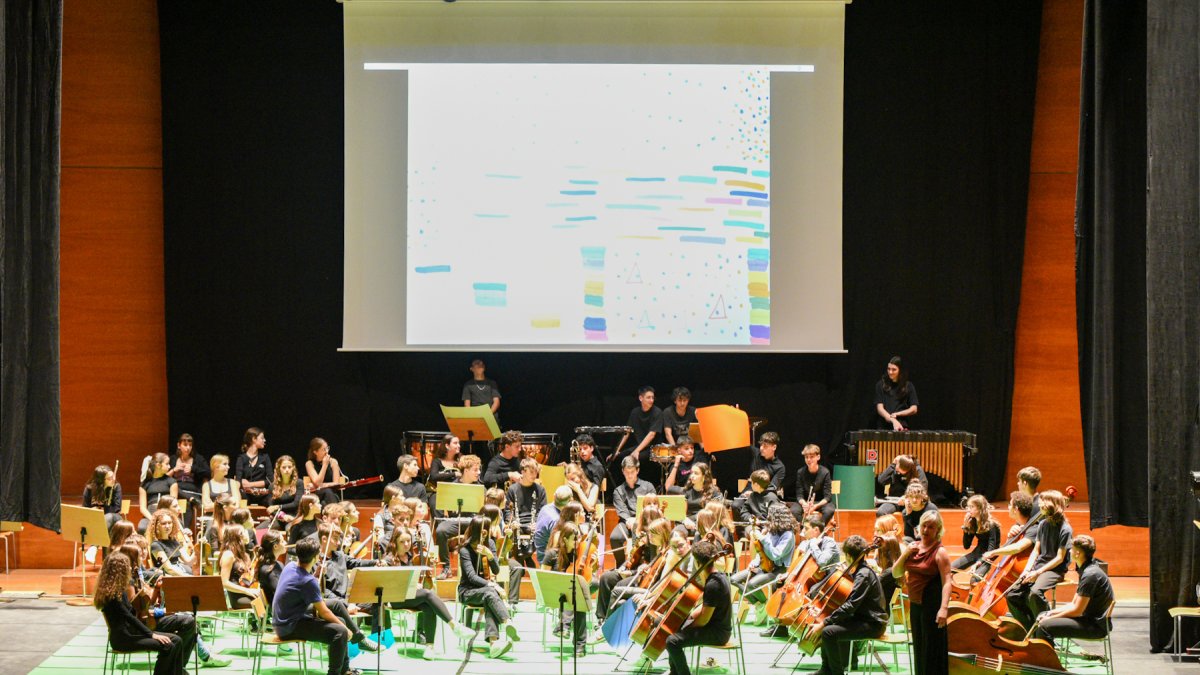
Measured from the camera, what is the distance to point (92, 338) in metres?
14.5

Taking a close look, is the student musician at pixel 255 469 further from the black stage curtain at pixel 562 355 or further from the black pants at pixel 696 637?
the black pants at pixel 696 637

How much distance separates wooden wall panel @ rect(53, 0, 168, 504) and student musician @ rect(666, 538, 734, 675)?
8056mm

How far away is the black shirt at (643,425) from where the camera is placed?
13.5 m

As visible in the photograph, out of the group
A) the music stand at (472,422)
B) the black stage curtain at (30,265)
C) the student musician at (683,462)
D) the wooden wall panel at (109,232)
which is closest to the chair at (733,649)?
the student musician at (683,462)

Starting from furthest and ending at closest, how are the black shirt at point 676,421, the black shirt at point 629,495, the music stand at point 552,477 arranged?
the black shirt at point 676,421 < the black shirt at point 629,495 < the music stand at point 552,477

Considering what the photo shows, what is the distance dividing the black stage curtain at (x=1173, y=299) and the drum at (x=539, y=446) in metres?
5.58

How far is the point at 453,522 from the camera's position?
11.0 metres

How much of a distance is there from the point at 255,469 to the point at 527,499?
2784 mm

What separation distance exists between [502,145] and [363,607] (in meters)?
5.64

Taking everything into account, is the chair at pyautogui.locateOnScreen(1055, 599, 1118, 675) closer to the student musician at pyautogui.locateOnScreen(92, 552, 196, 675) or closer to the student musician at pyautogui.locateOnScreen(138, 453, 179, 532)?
the student musician at pyautogui.locateOnScreen(92, 552, 196, 675)

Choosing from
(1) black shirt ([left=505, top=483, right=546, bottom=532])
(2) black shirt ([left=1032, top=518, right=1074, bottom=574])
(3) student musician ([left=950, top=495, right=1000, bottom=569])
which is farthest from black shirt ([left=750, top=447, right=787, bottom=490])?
(2) black shirt ([left=1032, top=518, right=1074, bottom=574])

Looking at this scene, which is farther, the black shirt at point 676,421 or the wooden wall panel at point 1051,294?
the wooden wall panel at point 1051,294

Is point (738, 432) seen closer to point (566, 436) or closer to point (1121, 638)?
point (566, 436)

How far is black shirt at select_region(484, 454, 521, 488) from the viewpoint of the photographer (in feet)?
41.2
